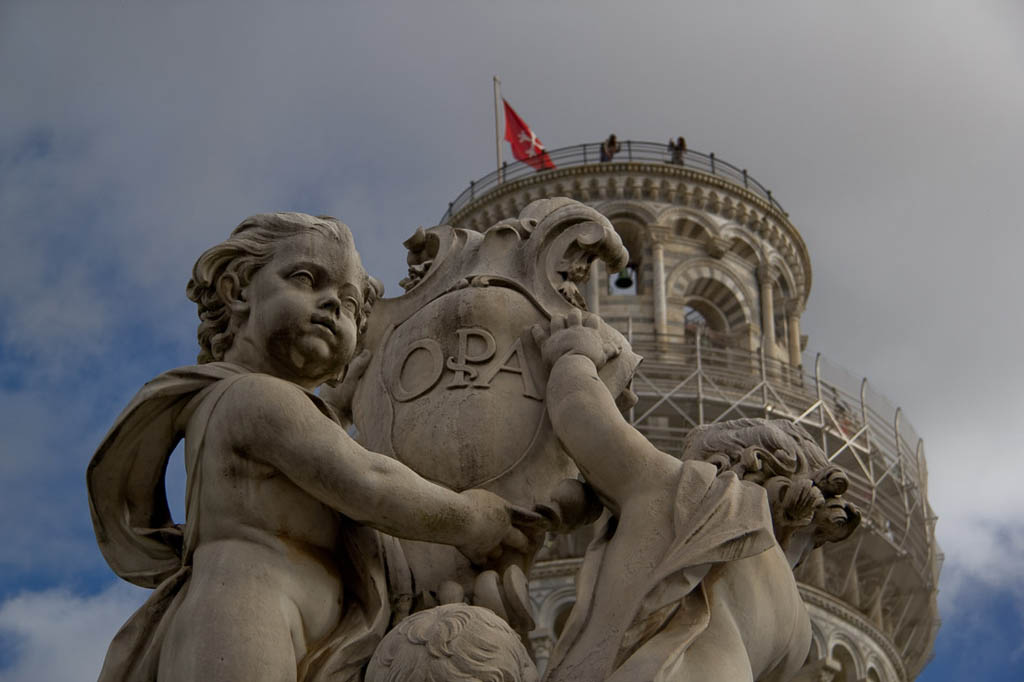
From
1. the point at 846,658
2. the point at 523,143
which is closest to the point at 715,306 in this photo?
the point at 523,143

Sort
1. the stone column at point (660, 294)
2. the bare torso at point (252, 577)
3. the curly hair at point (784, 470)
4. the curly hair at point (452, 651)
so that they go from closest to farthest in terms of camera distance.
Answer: the curly hair at point (452, 651), the bare torso at point (252, 577), the curly hair at point (784, 470), the stone column at point (660, 294)

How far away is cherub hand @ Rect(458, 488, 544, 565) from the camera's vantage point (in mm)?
4488

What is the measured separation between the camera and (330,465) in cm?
430

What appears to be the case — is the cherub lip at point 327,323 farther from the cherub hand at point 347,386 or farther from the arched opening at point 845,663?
the arched opening at point 845,663

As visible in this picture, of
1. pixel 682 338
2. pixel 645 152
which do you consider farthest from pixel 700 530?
pixel 645 152

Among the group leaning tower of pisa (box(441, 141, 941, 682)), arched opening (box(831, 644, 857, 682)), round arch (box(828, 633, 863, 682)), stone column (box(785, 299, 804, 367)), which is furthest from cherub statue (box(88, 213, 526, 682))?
stone column (box(785, 299, 804, 367))

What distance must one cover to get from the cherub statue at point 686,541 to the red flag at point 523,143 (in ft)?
145

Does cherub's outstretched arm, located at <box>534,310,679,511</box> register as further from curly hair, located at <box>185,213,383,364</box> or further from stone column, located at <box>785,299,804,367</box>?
stone column, located at <box>785,299,804,367</box>

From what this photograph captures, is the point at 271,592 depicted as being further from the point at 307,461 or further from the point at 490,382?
the point at 490,382

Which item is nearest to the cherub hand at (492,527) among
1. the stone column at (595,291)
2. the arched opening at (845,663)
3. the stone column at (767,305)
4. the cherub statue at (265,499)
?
the cherub statue at (265,499)

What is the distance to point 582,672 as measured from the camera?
4230 mm

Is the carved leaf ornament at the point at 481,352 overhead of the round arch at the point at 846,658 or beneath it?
beneath

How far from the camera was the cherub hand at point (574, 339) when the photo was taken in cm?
501

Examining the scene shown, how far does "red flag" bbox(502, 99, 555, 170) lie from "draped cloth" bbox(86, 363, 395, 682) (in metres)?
44.5
